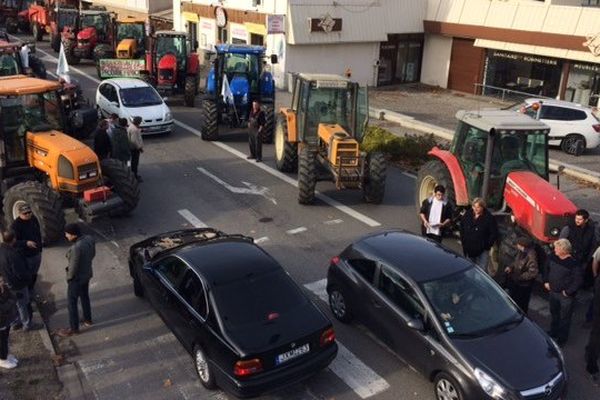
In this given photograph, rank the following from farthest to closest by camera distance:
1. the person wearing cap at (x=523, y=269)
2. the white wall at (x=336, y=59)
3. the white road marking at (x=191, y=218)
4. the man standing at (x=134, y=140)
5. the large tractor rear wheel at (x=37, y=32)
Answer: the large tractor rear wheel at (x=37, y=32) < the white wall at (x=336, y=59) < the man standing at (x=134, y=140) < the white road marking at (x=191, y=218) < the person wearing cap at (x=523, y=269)

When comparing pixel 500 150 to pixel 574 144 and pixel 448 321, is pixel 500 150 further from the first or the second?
pixel 574 144

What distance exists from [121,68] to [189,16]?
11.8 m

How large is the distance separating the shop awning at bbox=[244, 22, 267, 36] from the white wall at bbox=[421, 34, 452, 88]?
29.4 ft

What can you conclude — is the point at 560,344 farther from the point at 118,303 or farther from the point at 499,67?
the point at 499,67

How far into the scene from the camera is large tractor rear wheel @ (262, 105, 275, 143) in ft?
59.8

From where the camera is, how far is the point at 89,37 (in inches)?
1222

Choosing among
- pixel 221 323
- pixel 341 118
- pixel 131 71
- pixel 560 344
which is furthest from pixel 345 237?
pixel 131 71

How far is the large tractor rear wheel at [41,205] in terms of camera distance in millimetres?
11008

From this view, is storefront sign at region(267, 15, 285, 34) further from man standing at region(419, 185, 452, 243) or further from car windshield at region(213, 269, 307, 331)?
car windshield at region(213, 269, 307, 331)

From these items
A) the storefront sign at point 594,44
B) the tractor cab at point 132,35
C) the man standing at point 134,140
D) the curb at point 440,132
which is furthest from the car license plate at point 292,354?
the tractor cab at point 132,35

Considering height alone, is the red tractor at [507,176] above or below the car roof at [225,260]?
above

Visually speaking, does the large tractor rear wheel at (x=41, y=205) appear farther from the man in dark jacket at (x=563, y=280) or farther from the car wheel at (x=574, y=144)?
the car wheel at (x=574, y=144)

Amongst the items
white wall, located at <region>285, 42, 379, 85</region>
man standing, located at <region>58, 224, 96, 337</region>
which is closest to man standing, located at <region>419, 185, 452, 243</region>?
man standing, located at <region>58, 224, 96, 337</region>

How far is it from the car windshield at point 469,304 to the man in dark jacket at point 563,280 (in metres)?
0.96
